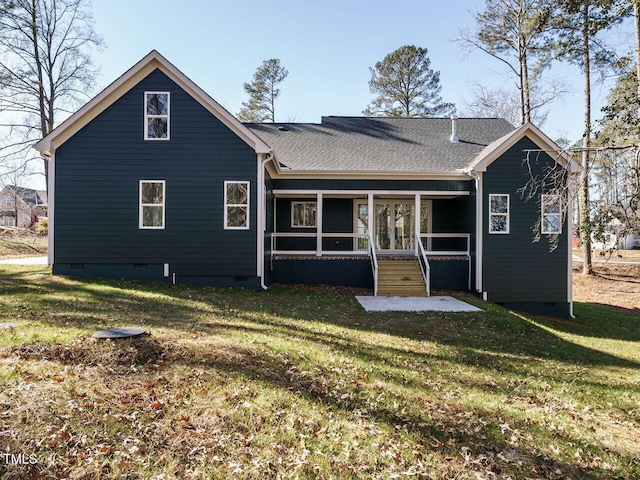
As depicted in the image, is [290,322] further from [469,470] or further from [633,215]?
[633,215]

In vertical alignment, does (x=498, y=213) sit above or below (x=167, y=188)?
below

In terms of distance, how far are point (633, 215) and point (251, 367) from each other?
8.18m

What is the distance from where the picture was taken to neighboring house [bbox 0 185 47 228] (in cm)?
3403

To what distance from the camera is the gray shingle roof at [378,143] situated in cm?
1436

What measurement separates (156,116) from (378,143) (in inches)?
350

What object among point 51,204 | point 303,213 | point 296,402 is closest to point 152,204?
point 51,204

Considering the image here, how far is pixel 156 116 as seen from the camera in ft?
39.2

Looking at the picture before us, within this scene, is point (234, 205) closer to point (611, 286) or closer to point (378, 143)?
point (378, 143)

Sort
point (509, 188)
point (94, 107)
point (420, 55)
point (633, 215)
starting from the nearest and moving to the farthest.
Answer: point (633, 215), point (94, 107), point (509, 188), point (420, 55)

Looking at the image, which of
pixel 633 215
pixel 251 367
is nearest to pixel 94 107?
pixel 251 367

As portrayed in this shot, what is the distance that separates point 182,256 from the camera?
12.0 m

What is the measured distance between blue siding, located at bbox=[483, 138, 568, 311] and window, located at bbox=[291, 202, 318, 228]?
263 inches

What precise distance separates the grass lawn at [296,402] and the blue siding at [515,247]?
501 cm

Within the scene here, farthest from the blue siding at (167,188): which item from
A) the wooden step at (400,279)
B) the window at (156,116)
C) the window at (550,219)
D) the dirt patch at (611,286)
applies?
the dirt patch at (611,286)
